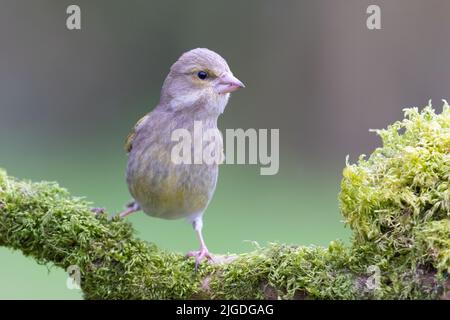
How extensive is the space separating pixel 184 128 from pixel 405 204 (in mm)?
1558

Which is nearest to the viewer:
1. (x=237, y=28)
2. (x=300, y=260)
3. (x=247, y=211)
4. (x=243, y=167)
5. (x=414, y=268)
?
(x=414, y=268)

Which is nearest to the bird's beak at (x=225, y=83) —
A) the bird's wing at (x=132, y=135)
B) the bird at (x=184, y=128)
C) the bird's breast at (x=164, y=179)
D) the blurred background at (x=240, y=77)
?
the bird at (x=184, y=128)

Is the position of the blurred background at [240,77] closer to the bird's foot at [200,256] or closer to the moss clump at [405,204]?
the bird's foot at [200,256]

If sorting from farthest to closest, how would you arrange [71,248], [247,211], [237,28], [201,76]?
[237,28] → [247,211] → [201,76] → [71,248]

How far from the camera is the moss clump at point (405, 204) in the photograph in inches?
109

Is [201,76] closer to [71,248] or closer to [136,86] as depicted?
[71,248]

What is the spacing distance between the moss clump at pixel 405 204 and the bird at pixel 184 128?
1136 millimetres

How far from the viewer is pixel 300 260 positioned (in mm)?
2965

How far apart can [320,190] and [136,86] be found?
4.13 m

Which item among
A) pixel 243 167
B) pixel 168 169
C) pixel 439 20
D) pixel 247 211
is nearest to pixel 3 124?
pixel 243 167

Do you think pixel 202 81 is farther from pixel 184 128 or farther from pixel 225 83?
pixel 184 128

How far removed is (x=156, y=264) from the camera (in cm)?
328

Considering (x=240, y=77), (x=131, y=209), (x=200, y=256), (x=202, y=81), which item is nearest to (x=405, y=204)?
(x=200, y=256)
